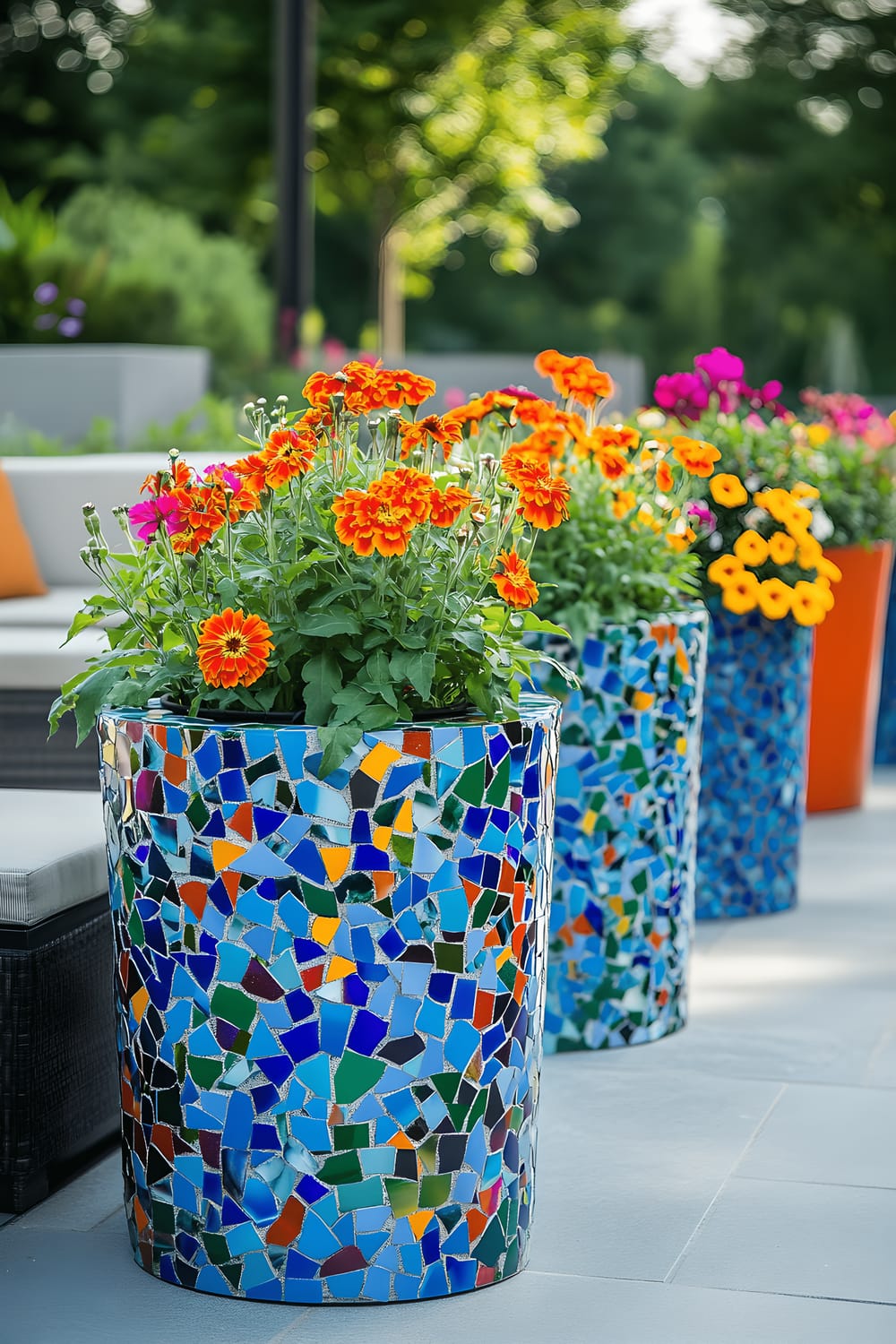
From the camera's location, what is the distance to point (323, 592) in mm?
2324

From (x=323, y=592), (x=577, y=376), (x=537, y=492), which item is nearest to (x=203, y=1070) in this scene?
(x=323, y=592)

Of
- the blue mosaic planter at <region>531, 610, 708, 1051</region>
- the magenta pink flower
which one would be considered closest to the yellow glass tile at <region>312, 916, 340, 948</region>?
the magenta pink flower

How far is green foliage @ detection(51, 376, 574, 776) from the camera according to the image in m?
2.22


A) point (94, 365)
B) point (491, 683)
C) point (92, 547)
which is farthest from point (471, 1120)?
point (94, 365)

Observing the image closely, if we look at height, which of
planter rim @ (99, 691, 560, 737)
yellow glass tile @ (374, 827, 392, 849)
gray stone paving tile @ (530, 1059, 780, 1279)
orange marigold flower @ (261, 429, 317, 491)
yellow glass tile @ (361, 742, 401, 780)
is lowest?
gray stone paving tile @ (530, 1059, 780, 1279)

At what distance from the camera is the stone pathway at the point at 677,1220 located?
88.4 inches

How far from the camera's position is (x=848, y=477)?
5.50m

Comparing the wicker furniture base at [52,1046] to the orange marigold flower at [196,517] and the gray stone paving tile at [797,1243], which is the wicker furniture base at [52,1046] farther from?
the gray stone paving tile at [797,1243]

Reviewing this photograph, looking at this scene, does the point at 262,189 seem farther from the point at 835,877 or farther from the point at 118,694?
the point at 118,694

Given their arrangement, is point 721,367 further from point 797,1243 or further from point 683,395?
point 797,1243

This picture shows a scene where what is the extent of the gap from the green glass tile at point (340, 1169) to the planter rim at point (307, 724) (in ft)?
1.83

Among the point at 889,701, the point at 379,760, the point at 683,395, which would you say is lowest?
the point at 889,701

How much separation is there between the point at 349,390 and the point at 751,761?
7.39ft

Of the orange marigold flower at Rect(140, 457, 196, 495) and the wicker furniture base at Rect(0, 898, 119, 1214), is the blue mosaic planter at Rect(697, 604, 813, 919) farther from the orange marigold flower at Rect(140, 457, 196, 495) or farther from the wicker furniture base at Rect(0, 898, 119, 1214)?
the orange marigold flower at Rect(140, 457, 196, 495)
